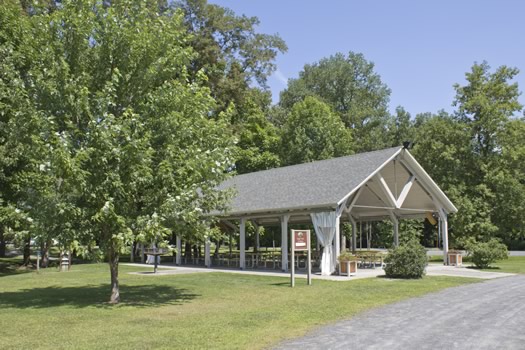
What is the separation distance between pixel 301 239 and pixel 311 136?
1197 inches

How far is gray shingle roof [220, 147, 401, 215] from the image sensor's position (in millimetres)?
19797

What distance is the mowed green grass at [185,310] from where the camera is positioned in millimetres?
8133

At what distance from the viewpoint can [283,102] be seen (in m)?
62.8

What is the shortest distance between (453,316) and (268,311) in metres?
3.87

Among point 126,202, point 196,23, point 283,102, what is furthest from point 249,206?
point 283,102

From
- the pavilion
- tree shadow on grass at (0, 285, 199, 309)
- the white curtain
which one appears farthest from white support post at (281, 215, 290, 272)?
tree shadow on grass at (0, 285, 199, 309)

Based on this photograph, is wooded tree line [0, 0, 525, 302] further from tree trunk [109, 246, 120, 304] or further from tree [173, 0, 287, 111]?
tree [173, 0, 287, 111]

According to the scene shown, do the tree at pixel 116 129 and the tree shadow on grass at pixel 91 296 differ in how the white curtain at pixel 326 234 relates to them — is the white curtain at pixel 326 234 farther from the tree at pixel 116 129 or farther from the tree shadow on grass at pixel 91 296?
the tree at pixel 116 129

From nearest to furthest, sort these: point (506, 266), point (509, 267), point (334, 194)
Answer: point (334, 194), point (509, 267), point (506, 266)

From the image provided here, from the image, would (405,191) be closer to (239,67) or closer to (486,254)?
(486,254)

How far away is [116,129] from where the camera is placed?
11.2 m

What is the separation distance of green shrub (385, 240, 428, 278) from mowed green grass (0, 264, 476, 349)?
32.3 inches

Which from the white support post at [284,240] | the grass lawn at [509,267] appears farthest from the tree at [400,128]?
the white support post at [284,240]

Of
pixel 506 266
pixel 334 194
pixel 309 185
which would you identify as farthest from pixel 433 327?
pixel 506 266
